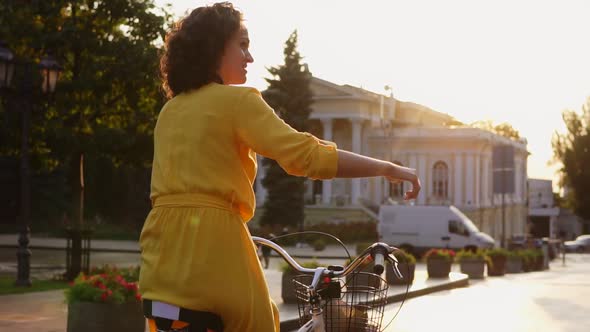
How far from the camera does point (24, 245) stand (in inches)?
747

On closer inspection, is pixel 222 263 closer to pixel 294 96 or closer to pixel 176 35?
pixel 176 35

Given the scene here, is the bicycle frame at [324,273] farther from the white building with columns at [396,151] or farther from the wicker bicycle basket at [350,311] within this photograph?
the white building with columns at [396,151]

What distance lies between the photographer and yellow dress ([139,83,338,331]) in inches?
125

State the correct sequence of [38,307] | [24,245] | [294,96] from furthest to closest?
[294,96] < [24,245] < [38,307]

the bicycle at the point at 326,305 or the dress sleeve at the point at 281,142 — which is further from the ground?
the dress sleeve at the point at 281,142

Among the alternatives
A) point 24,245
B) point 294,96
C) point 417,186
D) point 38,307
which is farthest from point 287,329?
point 294,96

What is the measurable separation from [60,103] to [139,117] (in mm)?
1739

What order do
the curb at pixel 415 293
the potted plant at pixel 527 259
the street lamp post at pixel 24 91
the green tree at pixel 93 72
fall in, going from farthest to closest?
the potted plant at pixel 527 259 < the green tree at pixel 93 72 < the street lamp post at pixel 24 91 < the curb at pixel 415 293

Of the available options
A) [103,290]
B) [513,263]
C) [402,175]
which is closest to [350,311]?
[402,175]

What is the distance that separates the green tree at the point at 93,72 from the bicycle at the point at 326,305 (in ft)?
60.0

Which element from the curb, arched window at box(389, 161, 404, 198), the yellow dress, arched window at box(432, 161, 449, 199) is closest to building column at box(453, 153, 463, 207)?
arched window at box(432, 161, 449, 199)

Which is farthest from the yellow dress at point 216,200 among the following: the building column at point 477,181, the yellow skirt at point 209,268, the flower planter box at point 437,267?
the building column at point 477,181

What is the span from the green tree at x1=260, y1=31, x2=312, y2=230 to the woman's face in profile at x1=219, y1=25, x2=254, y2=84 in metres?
59.3

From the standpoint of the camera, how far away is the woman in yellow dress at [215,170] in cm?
317
